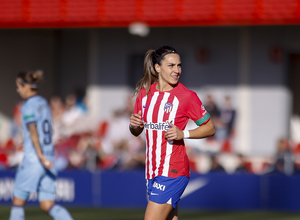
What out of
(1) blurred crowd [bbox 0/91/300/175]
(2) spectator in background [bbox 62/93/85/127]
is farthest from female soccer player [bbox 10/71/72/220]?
(2) spectator in background [bbox 62/93/85/127]

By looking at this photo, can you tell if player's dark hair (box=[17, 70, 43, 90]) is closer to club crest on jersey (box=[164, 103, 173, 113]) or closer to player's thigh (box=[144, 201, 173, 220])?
club crest on jersey (box=[164, 103, 173, 113])

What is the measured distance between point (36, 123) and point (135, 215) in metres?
3.25

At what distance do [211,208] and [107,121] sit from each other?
12.6 ft

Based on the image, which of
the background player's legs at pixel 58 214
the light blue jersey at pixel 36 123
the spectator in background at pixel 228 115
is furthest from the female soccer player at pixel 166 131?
the spectator in background at pixel 228 115

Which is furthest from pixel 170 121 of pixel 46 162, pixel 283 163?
pixel 283 163

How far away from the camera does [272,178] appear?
28.7 feet

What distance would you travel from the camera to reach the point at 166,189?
14.3ft

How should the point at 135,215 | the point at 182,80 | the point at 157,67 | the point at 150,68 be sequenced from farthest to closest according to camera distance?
the point at 182,80 → the point at 135,215 → the point at 150,68 → the point at 157,67

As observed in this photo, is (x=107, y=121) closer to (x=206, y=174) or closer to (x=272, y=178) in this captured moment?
(x=206, y=174)

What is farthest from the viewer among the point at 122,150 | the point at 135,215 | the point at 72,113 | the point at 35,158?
the point at 72,113

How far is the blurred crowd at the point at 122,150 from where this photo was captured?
895 cm

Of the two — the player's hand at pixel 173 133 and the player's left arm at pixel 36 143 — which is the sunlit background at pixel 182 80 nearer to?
the player's left arm at pixel 36 143

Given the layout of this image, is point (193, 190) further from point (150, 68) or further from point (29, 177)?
point (150, 68)

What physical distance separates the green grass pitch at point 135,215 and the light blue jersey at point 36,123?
8.57 ft
